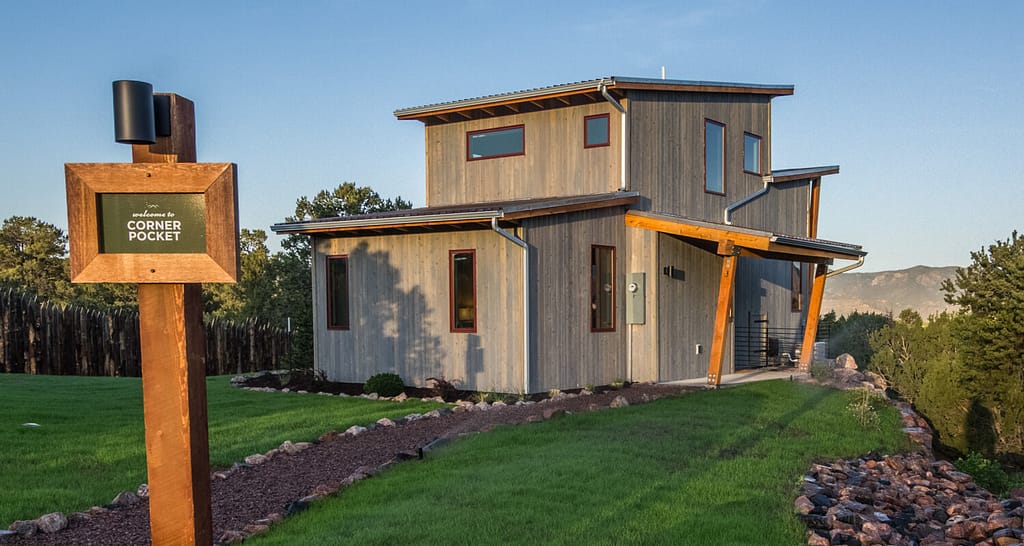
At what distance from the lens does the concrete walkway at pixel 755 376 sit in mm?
14067

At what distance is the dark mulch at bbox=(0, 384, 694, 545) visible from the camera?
5.74m

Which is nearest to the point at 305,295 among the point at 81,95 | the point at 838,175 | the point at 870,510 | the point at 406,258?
the point at 406,258

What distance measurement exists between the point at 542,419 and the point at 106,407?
22.8 ft

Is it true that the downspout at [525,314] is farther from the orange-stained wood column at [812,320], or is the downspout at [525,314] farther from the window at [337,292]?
the orange-stained wood column at [812,320]

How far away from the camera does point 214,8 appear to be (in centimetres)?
1291

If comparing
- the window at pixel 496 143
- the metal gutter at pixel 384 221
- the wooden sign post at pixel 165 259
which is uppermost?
the window at pixel 496 143

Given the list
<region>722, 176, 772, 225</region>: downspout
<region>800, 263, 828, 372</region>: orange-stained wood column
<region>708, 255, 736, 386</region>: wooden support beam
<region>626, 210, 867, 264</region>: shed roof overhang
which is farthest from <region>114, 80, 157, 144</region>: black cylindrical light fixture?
<region>800, 263, 828, 372</region>: orange-stained wood column

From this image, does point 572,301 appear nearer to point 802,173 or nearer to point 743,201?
point 743,201

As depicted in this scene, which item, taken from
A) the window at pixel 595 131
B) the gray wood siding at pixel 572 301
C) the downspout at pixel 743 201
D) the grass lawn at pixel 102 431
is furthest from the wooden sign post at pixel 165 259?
the downspout at pixel 743 201

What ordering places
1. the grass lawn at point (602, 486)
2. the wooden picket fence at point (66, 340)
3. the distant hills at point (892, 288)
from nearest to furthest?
the grass lawn at point (602, 486), the wooden picket fence at point (66, 340), the distant hills at point (892, 288)

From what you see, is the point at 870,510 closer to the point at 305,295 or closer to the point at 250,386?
the point at 250,386

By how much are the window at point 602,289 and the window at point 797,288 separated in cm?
756

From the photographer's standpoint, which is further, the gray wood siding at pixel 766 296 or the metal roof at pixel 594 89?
the gray wood siding at pixel 766 296

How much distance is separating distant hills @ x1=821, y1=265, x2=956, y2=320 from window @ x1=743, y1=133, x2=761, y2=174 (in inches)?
4750
